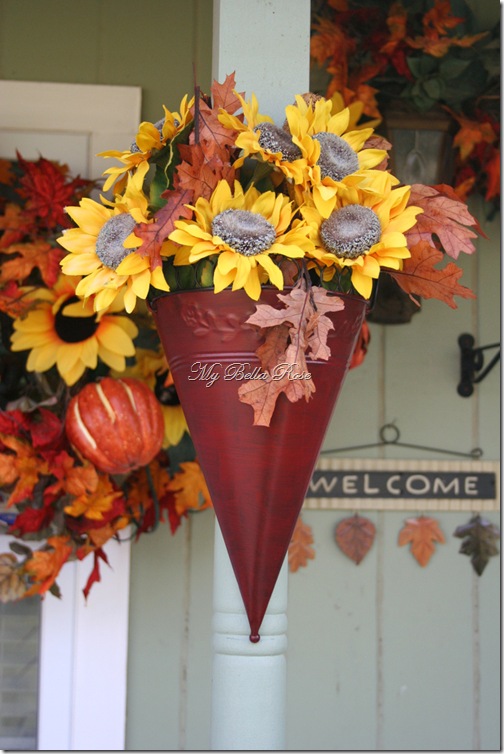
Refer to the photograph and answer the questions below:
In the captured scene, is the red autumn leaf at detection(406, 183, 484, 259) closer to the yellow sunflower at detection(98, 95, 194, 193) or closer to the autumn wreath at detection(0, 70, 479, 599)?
the autumn wreath at detection(0, 70, 479, 599)

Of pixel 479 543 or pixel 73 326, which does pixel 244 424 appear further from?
pixel 479 543

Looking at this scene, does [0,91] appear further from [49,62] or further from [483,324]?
[483,324]

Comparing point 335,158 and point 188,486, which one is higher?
point 335,158

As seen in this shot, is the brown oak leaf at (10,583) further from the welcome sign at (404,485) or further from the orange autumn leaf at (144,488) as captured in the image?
the welcome sign at (404,485)

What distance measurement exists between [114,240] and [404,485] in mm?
1041

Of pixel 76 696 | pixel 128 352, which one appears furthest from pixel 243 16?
pixel 76 696

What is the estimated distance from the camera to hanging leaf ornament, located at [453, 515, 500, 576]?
197cm

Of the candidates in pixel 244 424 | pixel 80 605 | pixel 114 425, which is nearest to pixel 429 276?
pixel 244 424

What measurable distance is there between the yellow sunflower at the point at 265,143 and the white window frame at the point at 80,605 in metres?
0.83

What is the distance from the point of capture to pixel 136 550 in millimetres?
1930

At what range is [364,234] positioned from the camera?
3.59ft

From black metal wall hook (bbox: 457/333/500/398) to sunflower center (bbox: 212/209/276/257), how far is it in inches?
40.3

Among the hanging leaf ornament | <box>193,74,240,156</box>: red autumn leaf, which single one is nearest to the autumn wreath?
<box>193,74,240,156</box>: red autumn leaf

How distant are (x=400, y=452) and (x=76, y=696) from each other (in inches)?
→ 31.3
